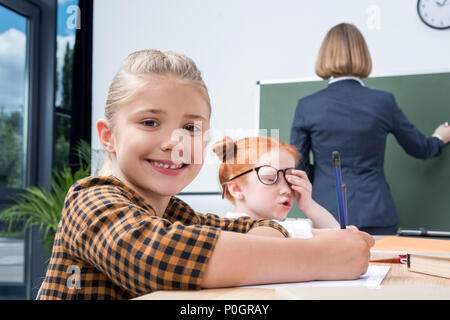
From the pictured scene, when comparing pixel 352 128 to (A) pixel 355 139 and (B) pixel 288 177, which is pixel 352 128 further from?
(B) pixel 288 177

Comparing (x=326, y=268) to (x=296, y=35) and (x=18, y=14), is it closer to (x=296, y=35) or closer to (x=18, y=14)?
(x=296, y=35)

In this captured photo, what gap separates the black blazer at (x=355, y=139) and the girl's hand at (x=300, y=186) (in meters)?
0.74

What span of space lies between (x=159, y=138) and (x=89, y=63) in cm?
355

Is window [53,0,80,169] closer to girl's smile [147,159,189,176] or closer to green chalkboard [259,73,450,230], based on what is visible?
green chalkboard [259,73,450,230]

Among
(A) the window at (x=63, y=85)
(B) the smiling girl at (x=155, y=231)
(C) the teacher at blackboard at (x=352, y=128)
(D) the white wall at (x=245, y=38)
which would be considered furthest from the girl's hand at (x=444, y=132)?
(A) the window at (x=63, y=85)

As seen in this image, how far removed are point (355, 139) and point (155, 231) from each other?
1.68 metres

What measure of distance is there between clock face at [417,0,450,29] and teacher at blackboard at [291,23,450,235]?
127 cm

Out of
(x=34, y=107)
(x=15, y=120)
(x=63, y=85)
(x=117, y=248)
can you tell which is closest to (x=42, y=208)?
(x=15, y=120)

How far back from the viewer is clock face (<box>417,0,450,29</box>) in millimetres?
3059

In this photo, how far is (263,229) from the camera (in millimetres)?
769

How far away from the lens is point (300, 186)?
1.29 m

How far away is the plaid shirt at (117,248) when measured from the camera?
0.49 metres

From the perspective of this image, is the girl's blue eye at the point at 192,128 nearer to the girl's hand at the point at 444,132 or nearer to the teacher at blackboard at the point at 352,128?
the teacher at blackboard at the point at 352,128
